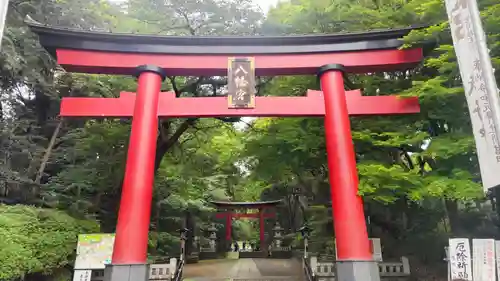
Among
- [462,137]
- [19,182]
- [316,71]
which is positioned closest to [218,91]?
[316,71]

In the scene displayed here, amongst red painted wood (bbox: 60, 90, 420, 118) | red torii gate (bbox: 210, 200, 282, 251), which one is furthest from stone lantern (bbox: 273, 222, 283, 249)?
red painted wood (bbox: 60, 90, 420, 118)

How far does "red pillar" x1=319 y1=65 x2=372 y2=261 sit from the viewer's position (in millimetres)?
7750

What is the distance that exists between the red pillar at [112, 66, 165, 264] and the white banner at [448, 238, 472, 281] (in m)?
6.26

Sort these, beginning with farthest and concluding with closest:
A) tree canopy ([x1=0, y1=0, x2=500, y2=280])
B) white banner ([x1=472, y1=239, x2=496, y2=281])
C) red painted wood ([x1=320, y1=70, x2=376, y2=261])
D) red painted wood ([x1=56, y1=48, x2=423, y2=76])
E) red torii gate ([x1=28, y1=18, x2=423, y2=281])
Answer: red painted wood ([x1=56, y1=48, x2=423, y2=76]) < tree canopy ([x1=0, y1=0, x2=500, y2=280]) < red torii gate ([x1=28, y1=18, x2=423, y2=281]) < red painted wood ([x1=320, y1=70, x2=376, y2=261]) < white banner ([x1=472, y1=239, x2=496, y2=281])

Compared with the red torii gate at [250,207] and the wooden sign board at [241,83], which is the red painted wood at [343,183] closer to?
the wooden sign board at [241,83]

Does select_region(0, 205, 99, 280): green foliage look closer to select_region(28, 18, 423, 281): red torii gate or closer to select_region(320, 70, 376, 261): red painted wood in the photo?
select_region(28, 18, 423, 281): red torii gate

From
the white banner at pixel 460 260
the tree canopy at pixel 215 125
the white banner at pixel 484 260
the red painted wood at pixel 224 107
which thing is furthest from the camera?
the red painted wood at pixel 224 107

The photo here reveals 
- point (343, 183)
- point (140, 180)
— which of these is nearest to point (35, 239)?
point (140, 180)

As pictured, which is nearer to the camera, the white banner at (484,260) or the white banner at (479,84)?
the white banner at (479,84)

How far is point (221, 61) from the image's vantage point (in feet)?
31.4

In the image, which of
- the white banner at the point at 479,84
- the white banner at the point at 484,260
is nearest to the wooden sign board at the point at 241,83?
the white banner at the point at 479,84

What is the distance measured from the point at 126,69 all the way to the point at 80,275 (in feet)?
17.9

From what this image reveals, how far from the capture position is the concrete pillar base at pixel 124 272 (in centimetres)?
731

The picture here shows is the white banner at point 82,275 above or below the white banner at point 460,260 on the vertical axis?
below
